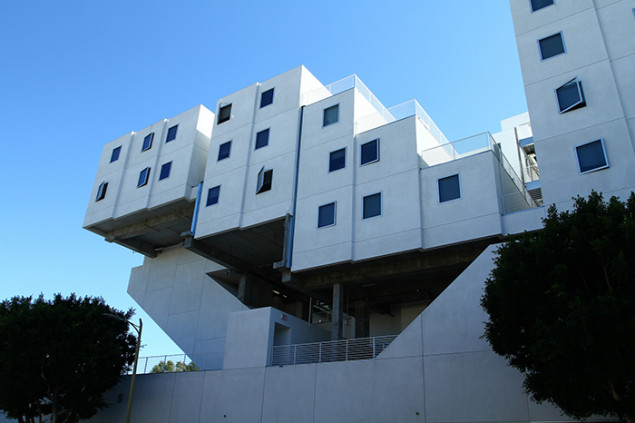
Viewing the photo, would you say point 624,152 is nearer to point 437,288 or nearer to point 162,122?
point 437,288

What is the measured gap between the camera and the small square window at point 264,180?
32.7m

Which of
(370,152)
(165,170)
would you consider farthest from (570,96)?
(165,170)

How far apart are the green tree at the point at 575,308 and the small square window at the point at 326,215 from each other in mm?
12917

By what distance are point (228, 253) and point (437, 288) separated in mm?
14436

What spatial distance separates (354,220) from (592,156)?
11563 mm

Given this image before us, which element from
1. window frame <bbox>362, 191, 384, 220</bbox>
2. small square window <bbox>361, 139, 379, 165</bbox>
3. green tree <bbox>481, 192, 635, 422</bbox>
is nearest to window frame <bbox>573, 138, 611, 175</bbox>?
green tree <bbox>481, 192, 635, 422</bbox>

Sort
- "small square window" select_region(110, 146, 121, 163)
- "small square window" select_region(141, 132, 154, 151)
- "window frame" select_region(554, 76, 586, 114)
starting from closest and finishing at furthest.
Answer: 1. "window frame" select_region(554, 76, 586, 114)
2. "small square window" select_region(141, 132, 154, 151)
3. "small square window" select_region(110, 146, 121, 163)

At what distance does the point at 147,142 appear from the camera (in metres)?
42.2

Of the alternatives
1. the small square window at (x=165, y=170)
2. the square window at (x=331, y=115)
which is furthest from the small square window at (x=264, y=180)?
the small square window at (x=165, y=170)

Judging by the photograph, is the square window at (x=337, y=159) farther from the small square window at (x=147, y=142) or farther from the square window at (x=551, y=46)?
the small square window at (x=147, y=142)

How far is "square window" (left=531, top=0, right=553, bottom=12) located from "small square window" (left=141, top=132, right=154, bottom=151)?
2870cm

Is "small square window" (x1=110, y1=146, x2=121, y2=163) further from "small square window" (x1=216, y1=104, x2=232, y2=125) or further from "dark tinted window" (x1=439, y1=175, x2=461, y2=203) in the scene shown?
"dark tinted window" (x1=439, y1=175, x2=461, y2=203)

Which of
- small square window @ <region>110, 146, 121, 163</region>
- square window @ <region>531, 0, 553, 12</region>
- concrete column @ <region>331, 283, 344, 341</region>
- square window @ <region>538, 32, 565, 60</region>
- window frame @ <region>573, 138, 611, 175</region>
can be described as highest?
small square window @ <region>110, 146, 121, 163</region>

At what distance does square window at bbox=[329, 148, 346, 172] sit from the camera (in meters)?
30.3
